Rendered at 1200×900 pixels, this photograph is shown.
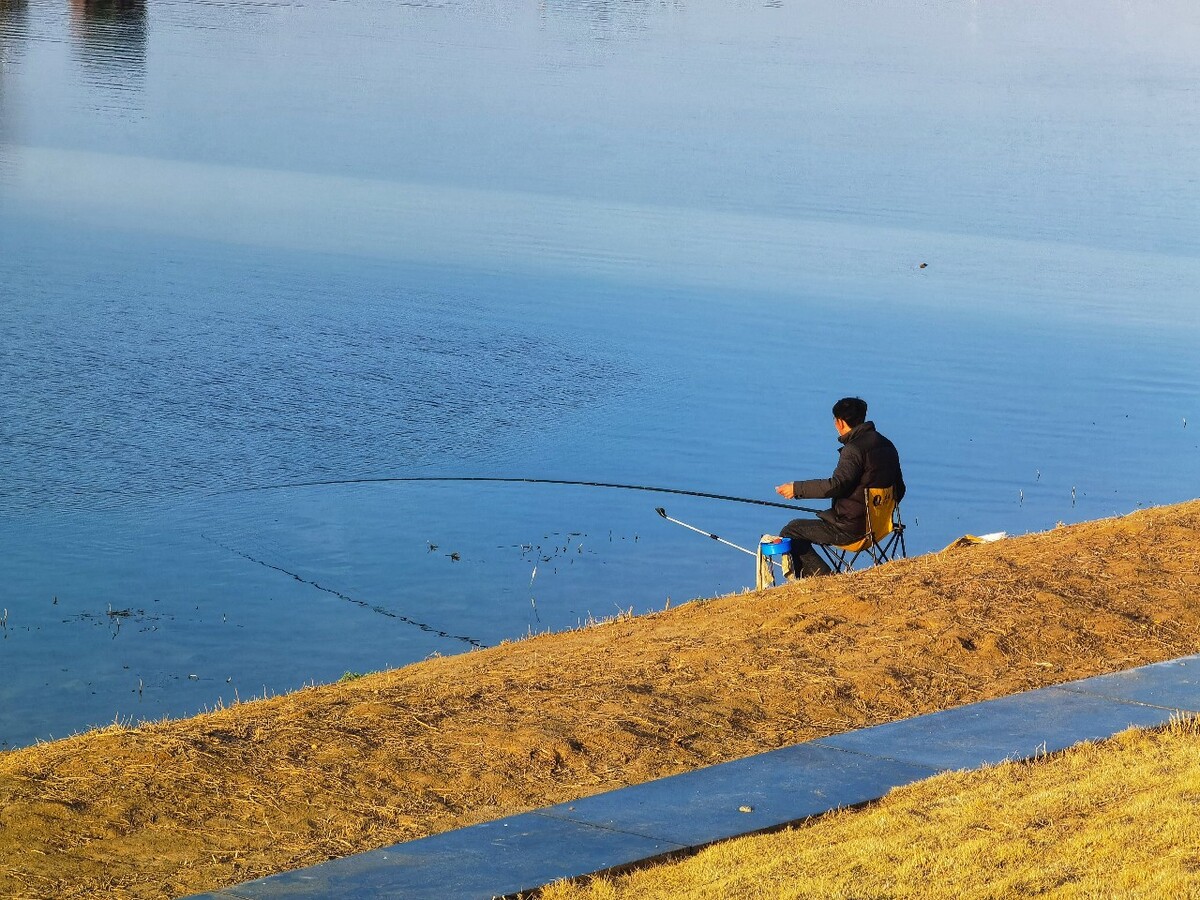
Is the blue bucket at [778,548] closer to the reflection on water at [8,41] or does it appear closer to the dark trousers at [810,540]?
the dark trousers at [810,540]

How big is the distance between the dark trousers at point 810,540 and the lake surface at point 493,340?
8.19 ft

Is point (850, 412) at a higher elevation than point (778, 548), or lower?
higher

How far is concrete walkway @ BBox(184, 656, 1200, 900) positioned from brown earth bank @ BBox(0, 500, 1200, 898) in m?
0.29

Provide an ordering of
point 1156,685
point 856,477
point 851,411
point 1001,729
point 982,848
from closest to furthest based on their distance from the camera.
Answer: point 982,848 < point 1001,729 < point 1156,685 < point 856,477 < point 851,411

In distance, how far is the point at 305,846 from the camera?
634 cm

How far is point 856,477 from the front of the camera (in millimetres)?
11594

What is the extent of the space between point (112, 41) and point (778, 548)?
54.9 meters

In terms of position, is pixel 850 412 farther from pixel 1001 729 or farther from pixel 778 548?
pixel 1001 729

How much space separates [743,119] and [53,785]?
44.2 meters

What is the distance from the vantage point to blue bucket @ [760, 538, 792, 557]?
11.7 meters

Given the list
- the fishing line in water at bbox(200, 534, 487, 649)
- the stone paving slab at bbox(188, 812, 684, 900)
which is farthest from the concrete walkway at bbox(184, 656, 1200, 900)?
the fishing line in water at bbox(200, 534, 487, 649)

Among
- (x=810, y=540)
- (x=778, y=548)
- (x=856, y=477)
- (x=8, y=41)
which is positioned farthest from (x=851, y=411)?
(x=8, y=41)

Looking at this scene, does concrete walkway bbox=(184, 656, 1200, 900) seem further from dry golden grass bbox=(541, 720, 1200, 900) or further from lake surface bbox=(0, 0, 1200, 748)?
lake surface bbox=(0, 0, 1200, 748)

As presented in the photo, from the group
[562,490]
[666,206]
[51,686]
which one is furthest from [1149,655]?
[666,206]
